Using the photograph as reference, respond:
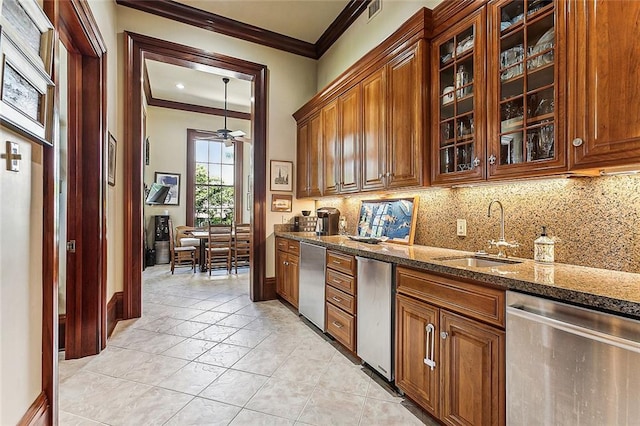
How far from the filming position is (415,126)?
2.36m

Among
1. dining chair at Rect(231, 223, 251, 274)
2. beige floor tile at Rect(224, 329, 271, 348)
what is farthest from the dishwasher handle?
dining chair at Rect(231, 223, 251, 274)

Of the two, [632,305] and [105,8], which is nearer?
[632,305]

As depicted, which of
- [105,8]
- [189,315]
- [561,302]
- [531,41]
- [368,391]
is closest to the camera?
[561,302]

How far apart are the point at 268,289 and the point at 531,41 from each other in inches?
146

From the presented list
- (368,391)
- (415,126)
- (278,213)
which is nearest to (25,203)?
(368,391)

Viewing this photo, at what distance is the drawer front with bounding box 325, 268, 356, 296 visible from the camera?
2.48 m

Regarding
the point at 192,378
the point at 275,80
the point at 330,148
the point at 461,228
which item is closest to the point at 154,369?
the point at 192,378

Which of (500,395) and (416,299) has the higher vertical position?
(416,299)

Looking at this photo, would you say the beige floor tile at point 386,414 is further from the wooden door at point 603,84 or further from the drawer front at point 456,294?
the wooden door at point 603,84

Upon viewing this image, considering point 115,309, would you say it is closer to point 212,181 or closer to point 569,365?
point 569,365

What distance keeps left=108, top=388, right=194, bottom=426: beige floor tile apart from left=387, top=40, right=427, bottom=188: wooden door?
2178 millimetres

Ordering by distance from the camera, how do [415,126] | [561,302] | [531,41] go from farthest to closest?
1. [415,126]
2. [531,41]
3. [561,302]

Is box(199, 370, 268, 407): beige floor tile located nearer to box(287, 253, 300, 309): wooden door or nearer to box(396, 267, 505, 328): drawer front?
box(396, 267, 505, 328): drawer front

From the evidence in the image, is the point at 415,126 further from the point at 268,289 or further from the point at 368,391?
the point at 268,289
